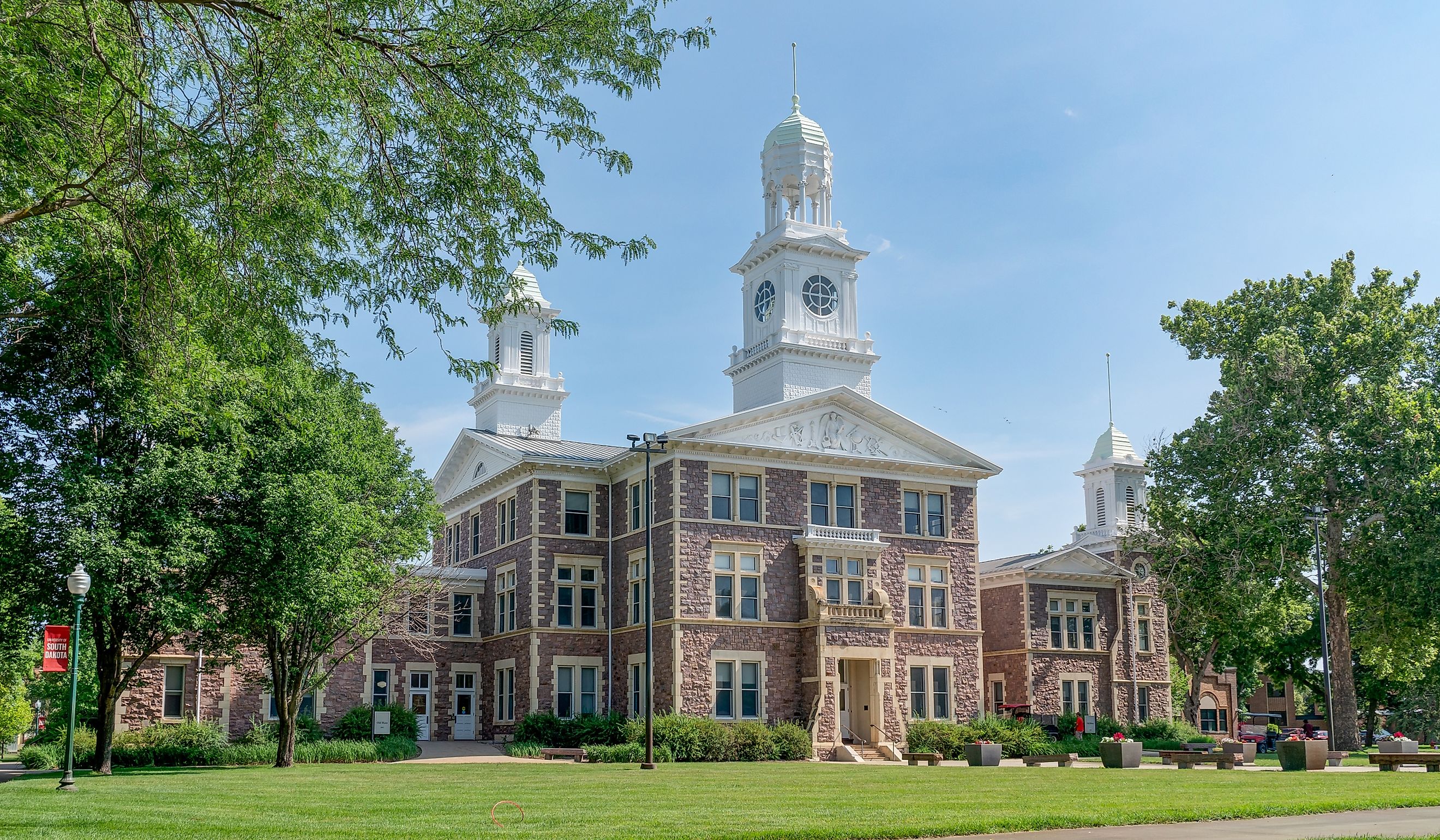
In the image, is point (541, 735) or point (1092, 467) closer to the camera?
point (541, 735)

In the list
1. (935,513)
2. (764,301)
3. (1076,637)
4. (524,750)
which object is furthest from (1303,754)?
(764,301)

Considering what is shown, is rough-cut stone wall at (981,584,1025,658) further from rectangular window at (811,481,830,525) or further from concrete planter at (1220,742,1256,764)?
concrete planter at (1220,742,1256,764)

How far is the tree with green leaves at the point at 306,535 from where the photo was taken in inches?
1180

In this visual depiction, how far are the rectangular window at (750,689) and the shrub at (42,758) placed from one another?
800 inches

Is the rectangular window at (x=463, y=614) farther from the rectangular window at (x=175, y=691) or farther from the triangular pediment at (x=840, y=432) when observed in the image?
the triangular pediment at (x=840, y=432)

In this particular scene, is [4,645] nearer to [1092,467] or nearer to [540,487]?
[540,487]

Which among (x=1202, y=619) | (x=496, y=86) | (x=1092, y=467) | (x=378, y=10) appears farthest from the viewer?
(x=1092, y=467)

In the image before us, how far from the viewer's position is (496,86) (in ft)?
39.8

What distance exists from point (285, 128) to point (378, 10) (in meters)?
1.46

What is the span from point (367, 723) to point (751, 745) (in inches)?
551

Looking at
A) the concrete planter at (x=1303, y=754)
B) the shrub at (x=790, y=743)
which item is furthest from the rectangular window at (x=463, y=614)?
Answer: the concrete planter at (x=1303, y=754)

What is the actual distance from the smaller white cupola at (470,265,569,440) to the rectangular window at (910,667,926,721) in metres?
19.9

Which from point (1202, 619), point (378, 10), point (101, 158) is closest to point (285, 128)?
point (378, 10)

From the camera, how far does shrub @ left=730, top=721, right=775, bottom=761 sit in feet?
127
